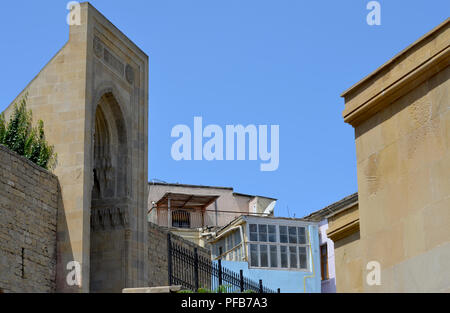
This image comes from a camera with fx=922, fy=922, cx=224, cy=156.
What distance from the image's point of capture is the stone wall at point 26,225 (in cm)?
1705

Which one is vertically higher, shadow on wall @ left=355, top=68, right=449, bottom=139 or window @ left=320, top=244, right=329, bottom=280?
window @ left=320, top=244, right=329, bottom=280

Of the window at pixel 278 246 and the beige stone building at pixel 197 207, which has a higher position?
the beige stone building at pixel 197 207

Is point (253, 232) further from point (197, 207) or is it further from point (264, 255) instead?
point (197, 207)

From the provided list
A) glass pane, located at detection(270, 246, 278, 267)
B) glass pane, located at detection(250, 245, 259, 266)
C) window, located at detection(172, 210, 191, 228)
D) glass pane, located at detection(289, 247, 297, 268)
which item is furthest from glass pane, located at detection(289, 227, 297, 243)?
window, located at detection(172, 210, 191, 228)

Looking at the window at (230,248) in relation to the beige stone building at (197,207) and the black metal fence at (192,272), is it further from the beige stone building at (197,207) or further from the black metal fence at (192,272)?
the black metal fence at (192,272)

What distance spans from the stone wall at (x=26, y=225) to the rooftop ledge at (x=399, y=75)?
10.9 metres

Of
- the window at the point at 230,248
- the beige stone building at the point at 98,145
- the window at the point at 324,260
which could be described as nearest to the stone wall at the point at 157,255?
the beige stone building at the point at 98,145

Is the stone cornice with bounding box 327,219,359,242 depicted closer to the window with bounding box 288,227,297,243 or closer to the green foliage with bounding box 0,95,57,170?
the green foliage with bounding box 0,95,57,170

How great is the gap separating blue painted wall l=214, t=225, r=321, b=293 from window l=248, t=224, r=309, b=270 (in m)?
0.28

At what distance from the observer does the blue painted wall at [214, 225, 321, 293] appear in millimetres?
30688

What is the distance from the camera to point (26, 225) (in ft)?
58.6

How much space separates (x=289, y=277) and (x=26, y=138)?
14188 millimetres
